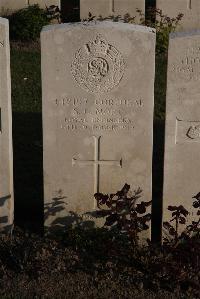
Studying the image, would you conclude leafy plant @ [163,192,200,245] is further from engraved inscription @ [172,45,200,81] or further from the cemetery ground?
engraved inscription @ [172,45,200,81]

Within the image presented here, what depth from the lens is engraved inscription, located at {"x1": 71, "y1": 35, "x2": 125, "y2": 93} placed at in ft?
20.0

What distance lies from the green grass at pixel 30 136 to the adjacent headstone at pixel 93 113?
2.31ft

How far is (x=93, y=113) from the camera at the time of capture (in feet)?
20.8

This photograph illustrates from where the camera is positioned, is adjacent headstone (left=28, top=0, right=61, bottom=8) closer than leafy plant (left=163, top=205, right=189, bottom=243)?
No

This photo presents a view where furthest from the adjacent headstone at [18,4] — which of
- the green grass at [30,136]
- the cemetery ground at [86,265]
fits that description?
the cemetery ground at [86,265]

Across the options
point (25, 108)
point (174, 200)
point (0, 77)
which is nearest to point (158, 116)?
point (25, 108)

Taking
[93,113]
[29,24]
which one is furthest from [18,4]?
[93,113]

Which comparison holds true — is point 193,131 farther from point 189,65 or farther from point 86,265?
point 86,265

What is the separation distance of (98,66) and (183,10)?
337 inches

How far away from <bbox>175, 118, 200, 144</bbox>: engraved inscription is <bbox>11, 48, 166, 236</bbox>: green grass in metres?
1.15

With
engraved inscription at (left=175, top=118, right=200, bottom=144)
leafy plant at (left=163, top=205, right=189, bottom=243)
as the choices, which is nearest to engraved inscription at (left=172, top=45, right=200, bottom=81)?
engraved inscription at (left=175, top=118, right=200, bottom=144)

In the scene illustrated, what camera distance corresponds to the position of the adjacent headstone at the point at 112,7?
1423 cm

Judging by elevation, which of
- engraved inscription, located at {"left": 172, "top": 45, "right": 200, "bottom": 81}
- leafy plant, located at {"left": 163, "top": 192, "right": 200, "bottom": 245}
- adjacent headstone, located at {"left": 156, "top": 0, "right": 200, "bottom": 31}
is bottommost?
leafy plant, located at {"left": 163, "top": 192, "right": 200, "bottom": 245}

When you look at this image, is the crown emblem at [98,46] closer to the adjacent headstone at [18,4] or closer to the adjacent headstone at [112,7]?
the adjacent headstone at [112,7]
